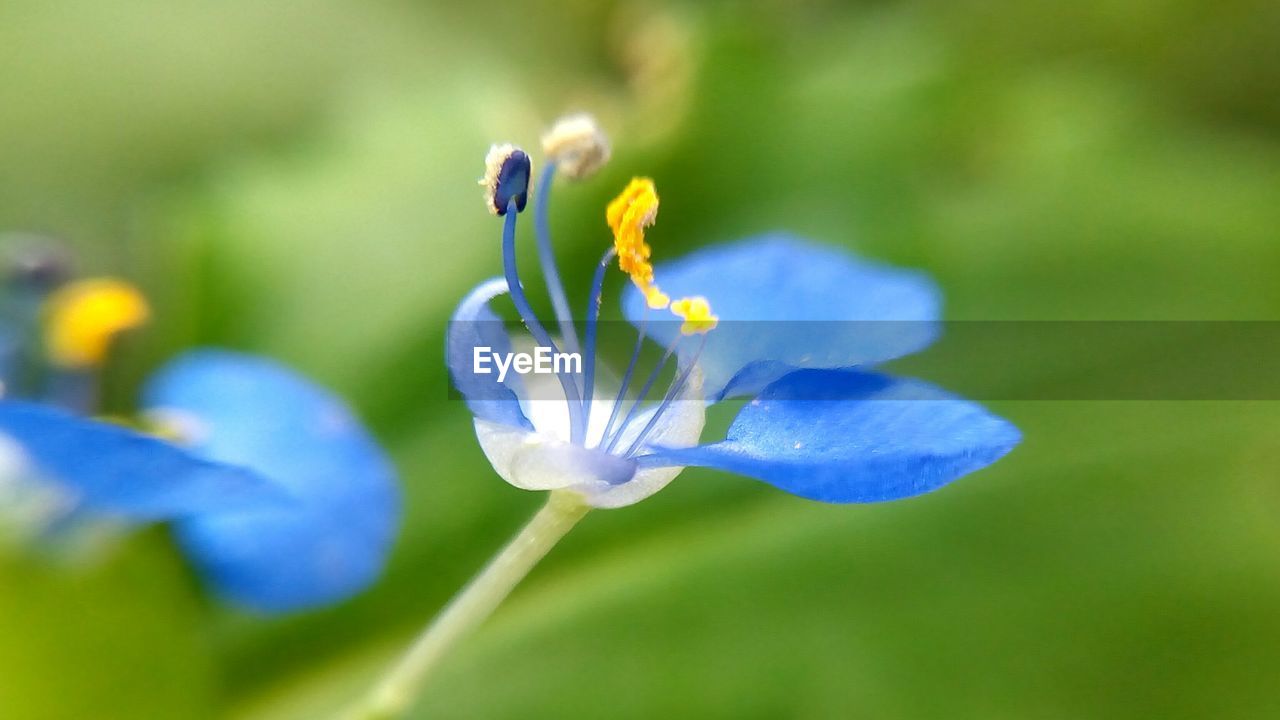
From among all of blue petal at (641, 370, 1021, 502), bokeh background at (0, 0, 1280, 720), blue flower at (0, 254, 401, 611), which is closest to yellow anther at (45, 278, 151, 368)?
blue flower at (0, 254, 401, 611)

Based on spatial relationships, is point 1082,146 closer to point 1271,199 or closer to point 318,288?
point 1271,199

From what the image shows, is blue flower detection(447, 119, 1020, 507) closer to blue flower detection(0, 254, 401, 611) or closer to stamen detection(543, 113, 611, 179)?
stamen detection(543, 113, 611, 179)

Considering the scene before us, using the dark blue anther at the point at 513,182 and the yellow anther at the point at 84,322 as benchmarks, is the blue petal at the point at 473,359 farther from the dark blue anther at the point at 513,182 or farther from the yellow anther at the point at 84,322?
the yellow anther at the point at 84,322

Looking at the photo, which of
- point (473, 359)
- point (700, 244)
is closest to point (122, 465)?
point (473, 359)

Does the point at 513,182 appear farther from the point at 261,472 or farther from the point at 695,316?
the point at 261,472

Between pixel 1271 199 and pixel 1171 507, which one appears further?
pixel 1271 199

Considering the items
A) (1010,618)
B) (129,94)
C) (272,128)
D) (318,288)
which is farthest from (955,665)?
(129,94)
